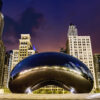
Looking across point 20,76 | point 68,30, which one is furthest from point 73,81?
point 68,30

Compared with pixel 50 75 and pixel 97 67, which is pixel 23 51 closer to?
pixel 97 67

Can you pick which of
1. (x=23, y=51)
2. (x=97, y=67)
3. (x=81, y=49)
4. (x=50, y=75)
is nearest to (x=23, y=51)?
(x=23, y=51)

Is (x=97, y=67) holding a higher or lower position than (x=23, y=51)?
lower

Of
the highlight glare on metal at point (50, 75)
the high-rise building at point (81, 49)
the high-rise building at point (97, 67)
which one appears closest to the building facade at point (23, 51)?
the high-rise building at point (81, 49)

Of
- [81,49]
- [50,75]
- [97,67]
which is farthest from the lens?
[97,67]

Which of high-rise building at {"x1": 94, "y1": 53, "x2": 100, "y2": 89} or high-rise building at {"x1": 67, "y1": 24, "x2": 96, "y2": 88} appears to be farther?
high-rise building at {"x1": 94, "y1": 53, "x2": 100, "y2": 89}

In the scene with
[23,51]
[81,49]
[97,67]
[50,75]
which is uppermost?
[81,49]

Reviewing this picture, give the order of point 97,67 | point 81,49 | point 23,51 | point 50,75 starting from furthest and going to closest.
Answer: point 97,67 → point 81,49 → point 23,51 → point 50,75

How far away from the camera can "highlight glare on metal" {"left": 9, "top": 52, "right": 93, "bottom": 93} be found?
6391mm

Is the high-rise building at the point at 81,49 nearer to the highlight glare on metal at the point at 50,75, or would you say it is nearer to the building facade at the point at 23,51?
the building facade at the point at 23,51

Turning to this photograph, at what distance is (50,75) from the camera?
6367 mm

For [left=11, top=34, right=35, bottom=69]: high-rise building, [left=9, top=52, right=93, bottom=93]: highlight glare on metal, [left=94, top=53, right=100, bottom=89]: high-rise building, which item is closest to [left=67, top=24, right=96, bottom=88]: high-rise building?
[left=94, top=53, right=100, bottom=89]: high-rise building

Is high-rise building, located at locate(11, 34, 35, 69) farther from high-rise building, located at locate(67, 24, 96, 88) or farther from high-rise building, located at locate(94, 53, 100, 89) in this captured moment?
high-rise building, located at locate(94, 53, 100, 89)

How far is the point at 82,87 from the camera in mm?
6441
